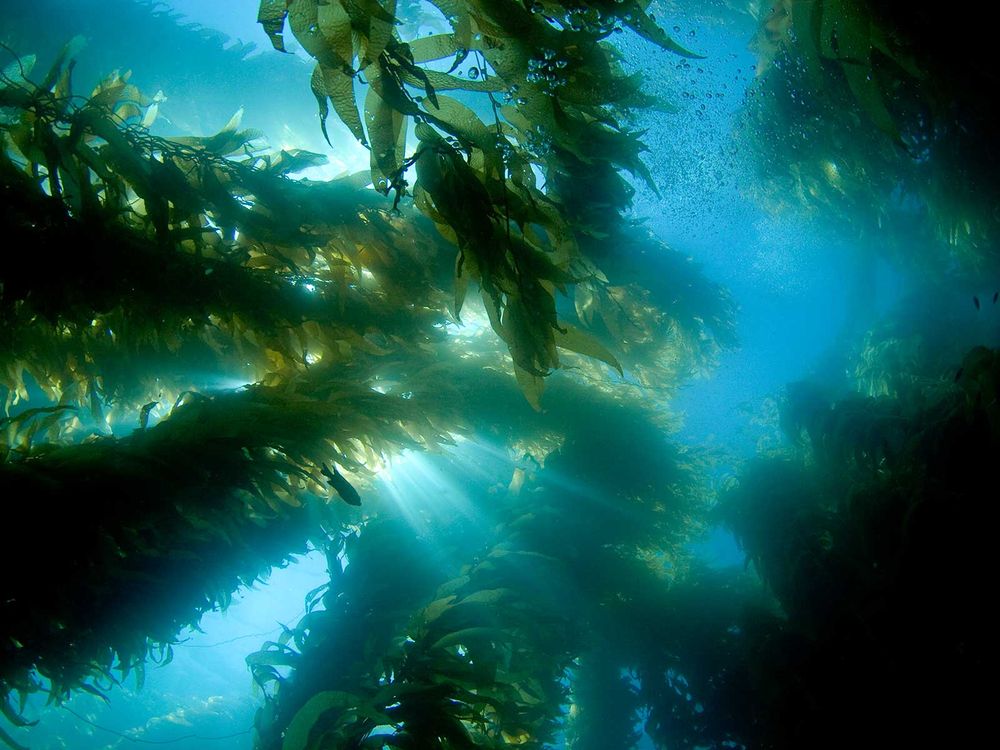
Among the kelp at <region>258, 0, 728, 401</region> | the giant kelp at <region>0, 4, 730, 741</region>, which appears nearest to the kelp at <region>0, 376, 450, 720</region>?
the giant kelp at <region>0, 4, 730, 741</region>

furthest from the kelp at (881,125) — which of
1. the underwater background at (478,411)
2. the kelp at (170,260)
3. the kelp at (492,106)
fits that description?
the kelp at (170,260)

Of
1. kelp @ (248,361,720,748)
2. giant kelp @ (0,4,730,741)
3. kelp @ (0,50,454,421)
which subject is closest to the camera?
giant kelp @ (0,4,730,741)

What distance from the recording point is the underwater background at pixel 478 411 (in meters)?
1.45

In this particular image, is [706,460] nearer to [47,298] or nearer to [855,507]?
[855,507]

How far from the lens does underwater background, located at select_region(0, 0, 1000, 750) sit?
56.9 inches

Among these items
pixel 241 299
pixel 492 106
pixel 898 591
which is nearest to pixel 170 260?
pixel 241 299

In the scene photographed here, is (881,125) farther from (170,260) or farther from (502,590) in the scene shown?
(502,590)

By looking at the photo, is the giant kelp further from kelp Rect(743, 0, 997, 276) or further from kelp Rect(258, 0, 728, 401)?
kelp Rect(743, 0, 997, 276)

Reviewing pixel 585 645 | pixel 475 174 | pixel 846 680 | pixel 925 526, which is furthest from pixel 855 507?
pixel 475 174

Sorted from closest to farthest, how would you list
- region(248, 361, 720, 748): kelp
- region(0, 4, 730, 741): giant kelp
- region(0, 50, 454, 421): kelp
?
region(0, 4, 730, 741): giant kelp
region(0, 50, 454, 421): kelp
region(248, 361, 720, 748): kelp

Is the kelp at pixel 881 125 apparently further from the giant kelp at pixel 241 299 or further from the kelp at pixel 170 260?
the kelp at pixel 170 260

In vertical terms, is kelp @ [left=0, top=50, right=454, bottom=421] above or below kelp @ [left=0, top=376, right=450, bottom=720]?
above

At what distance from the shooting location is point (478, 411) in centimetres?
438

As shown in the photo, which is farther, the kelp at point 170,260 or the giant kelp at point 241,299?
the kelp at point 170,260
